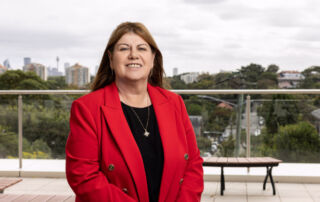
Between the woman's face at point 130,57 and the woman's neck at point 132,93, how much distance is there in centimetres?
5

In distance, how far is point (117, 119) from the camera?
6.00 feet

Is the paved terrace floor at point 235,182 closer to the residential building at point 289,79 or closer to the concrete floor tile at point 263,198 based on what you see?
the concrete floor tile at point 263,198

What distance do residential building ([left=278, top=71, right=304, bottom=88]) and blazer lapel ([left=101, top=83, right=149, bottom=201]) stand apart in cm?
4814

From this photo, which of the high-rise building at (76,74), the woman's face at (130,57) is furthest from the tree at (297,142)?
the high-rise building at (76,74)

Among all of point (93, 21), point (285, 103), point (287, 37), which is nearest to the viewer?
point (285, 103)

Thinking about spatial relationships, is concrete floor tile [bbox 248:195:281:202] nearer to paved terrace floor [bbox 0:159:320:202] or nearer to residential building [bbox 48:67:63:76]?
paved terrace floor [bbox 0:159:320:202]

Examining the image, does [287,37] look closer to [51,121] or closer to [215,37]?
[215,37]

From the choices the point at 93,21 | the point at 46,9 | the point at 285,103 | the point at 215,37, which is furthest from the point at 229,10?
the point at 285,103

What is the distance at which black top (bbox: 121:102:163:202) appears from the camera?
6.05 feet

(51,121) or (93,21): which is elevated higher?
(93,21)

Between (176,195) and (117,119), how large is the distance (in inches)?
15.0

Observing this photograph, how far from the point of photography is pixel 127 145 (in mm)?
1787

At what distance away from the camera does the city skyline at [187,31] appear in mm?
74062

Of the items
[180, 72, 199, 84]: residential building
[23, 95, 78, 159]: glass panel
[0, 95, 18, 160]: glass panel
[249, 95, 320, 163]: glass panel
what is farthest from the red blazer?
[180, 72, 199, 84]: residential building
